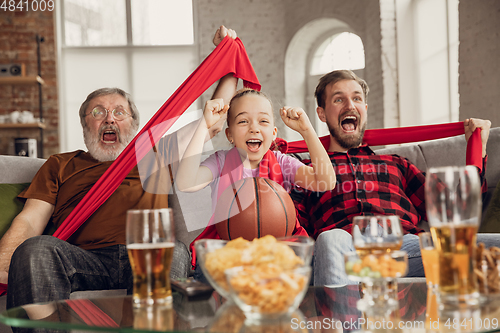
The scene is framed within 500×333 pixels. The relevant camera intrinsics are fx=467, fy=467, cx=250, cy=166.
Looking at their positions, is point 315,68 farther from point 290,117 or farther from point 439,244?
point 439,244

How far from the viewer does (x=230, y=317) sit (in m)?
0.84

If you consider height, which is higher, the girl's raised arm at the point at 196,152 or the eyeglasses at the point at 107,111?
the eyeglasses at the point at 107,111

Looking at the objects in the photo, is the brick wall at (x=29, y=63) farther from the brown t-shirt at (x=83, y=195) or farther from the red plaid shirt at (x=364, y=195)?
the red plaid shirt at (x=364, y=195)

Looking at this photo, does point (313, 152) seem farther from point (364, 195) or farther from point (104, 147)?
point (104, 147)

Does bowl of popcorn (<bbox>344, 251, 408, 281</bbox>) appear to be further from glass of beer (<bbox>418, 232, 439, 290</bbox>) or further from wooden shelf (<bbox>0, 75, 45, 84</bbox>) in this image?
wooden shelf (<bbox>0, 75, 45, 84</bbox>)

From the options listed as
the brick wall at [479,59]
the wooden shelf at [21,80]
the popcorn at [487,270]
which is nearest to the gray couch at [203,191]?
the popcorn at [487,270]

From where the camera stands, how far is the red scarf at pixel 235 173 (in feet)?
5.55

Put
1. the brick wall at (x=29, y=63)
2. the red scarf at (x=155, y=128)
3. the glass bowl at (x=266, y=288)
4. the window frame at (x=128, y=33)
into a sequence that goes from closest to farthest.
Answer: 1. the glass bowl at (x=266, y=288)
2. the red scarf at (x=155, y=128)
3. the brick wall at (x=29, y=63)
4. the window frame at (x=128, y=33)

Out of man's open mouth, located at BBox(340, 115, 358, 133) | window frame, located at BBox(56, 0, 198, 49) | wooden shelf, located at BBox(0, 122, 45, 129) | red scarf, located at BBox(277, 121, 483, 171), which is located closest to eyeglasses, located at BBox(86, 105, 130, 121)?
red scarf, located at BBox(277, 121, 483, 171)

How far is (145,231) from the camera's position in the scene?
914 millimetres

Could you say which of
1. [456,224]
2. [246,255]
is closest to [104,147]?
[246,255]

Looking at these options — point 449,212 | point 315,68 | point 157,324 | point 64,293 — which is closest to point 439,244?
point 449,212

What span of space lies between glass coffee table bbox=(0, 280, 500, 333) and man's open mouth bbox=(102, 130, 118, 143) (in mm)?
1286

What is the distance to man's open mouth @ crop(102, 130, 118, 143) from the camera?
2184 millimetres
